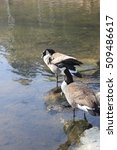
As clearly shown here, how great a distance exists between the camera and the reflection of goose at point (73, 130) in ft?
23.9

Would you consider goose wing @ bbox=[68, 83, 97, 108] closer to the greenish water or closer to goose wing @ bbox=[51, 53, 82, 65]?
the greenish water

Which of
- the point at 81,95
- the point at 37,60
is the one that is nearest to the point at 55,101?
the point at 81,95

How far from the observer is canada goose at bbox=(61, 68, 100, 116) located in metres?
7.32

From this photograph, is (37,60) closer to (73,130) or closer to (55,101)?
(55,101)

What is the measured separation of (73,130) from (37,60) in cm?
560

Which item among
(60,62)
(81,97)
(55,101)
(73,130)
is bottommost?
(73,130)

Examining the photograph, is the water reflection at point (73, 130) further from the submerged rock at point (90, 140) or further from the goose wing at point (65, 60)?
the goose wing at point (65, 60)

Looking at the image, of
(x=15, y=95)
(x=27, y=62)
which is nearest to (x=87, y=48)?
(x=27, y=62)

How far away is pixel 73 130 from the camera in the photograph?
25.4 feet

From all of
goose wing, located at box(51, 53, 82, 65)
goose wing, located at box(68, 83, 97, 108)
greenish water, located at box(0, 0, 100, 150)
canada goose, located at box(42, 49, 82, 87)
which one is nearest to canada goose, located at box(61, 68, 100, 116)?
goose wing, located at box(68, 83, 97, 108)

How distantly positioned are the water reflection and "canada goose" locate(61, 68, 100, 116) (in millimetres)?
366

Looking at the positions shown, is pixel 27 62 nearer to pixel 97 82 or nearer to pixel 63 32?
pixel 97 82

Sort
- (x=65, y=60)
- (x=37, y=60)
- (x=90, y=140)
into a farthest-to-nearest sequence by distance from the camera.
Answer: (x=37, y=60), (x=65, y=60), (x=90, y=140)

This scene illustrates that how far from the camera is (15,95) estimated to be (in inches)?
391
